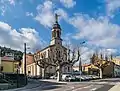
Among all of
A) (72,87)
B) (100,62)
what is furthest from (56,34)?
(72,87)

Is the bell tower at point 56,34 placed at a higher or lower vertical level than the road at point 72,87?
A: higher

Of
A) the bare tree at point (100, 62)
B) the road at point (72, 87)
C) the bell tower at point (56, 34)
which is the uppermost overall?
the bell tower at point (56, 34)

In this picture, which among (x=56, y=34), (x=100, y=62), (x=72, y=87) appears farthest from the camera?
(x=56, y=34)

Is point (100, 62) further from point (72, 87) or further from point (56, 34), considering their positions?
point (72, 87)

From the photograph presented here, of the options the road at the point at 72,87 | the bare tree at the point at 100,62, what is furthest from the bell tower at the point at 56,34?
the road at the point at 72,87

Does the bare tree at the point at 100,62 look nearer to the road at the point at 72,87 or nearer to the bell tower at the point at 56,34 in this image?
the bell tower at the point at 56,34

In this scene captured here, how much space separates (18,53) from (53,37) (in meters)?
43.0

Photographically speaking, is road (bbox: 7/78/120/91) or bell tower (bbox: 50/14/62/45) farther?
bell tower (bbox: 50/14/62/45)

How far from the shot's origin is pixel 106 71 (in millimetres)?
123375

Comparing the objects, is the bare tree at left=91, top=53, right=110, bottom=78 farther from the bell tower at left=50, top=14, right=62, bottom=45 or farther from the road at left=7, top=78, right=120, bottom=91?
the road at left=7, top=78, right=120, bottom=91

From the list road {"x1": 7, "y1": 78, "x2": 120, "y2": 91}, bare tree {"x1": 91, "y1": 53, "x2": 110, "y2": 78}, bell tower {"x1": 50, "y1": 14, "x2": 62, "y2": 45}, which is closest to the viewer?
road {"x1": 7, "y1": 78, "x2": 120, "y2": 91}

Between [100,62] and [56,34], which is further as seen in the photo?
[56,34]

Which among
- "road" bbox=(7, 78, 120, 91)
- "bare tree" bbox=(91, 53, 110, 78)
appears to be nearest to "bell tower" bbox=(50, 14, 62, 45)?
"bare tree" bbox=(91, 53, 110, 78)

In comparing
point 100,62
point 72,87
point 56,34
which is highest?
point 56,34
